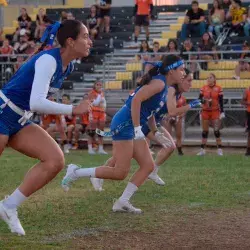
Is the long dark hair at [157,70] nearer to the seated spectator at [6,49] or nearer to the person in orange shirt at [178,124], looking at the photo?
the person in orange shirt at [178,124]

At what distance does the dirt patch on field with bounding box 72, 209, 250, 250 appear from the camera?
7141 mm

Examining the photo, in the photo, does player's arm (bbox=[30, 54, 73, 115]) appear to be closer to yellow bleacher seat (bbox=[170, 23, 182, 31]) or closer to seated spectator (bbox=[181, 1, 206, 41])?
seated spectator (bbox=[181, 1, 206, 41])

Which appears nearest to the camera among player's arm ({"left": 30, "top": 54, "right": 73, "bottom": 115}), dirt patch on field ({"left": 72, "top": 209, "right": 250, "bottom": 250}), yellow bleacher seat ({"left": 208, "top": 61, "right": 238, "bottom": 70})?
player's arm ({"left": 30, "top": 54, "right": 73, "bottom": 115})

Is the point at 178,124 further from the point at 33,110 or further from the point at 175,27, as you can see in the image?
the point at 33,110

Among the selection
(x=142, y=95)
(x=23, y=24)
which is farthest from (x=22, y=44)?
(x=142, y=95)

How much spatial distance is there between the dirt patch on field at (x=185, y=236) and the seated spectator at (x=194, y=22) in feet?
53.7

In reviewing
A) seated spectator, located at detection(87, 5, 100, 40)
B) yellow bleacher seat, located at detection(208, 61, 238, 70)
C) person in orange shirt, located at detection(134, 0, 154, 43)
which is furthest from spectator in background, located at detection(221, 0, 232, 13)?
seated spectator, located at detection(87, 5, 100, 40)

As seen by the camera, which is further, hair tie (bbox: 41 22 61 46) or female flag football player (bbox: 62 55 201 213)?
female flag football player (bbox: 62 55 201 213)

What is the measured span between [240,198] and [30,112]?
165 inches

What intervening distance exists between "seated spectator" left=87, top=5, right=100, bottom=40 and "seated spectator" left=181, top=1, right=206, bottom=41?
3.29 m

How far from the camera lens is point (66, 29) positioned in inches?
292

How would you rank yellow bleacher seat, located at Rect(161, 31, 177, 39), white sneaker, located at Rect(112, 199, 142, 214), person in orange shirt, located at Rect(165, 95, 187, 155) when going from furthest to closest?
yellow bleacher seat, located at Rect(161, 31, 177, 39)
person in orange shirt, located at Rect(165, 95, 187, 155)
white sneaker, located at Rect(112, 199, 142, 214)

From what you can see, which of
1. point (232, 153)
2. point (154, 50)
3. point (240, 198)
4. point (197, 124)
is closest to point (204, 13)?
point (154, 50)

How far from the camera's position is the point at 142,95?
9164 millimetres
